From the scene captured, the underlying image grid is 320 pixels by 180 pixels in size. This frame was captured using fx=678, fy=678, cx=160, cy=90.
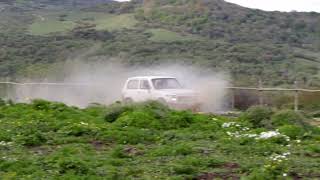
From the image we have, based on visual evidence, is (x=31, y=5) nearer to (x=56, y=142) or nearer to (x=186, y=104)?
(x=186, y=104)

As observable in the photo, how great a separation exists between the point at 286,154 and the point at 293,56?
2036 inches

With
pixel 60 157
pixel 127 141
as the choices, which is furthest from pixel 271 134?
pixel 60 157

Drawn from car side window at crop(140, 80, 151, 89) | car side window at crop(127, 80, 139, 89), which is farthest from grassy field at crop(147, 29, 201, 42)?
car side window at crop(140, 80, 151, 89)

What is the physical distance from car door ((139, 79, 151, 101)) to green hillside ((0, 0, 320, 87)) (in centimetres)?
2183

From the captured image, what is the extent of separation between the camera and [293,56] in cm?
6197

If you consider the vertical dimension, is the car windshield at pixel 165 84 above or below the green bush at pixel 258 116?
above

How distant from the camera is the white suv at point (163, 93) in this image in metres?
24.8

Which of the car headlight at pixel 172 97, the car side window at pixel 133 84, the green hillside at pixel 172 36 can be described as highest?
the green hillside at pixel 172 36

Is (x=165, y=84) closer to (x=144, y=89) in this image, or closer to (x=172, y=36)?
(x=144, y=89)

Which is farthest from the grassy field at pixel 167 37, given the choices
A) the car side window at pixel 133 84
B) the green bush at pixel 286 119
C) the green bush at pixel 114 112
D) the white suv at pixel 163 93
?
the green bush at pixel 286 119

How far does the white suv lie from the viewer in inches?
976

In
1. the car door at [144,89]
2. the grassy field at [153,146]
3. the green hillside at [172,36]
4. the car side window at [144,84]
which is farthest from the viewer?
the green hillside at [172,36]

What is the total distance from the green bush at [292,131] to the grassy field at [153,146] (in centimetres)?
2

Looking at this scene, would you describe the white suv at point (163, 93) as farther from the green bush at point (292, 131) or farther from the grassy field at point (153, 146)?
the green bush at point (292, 131)
